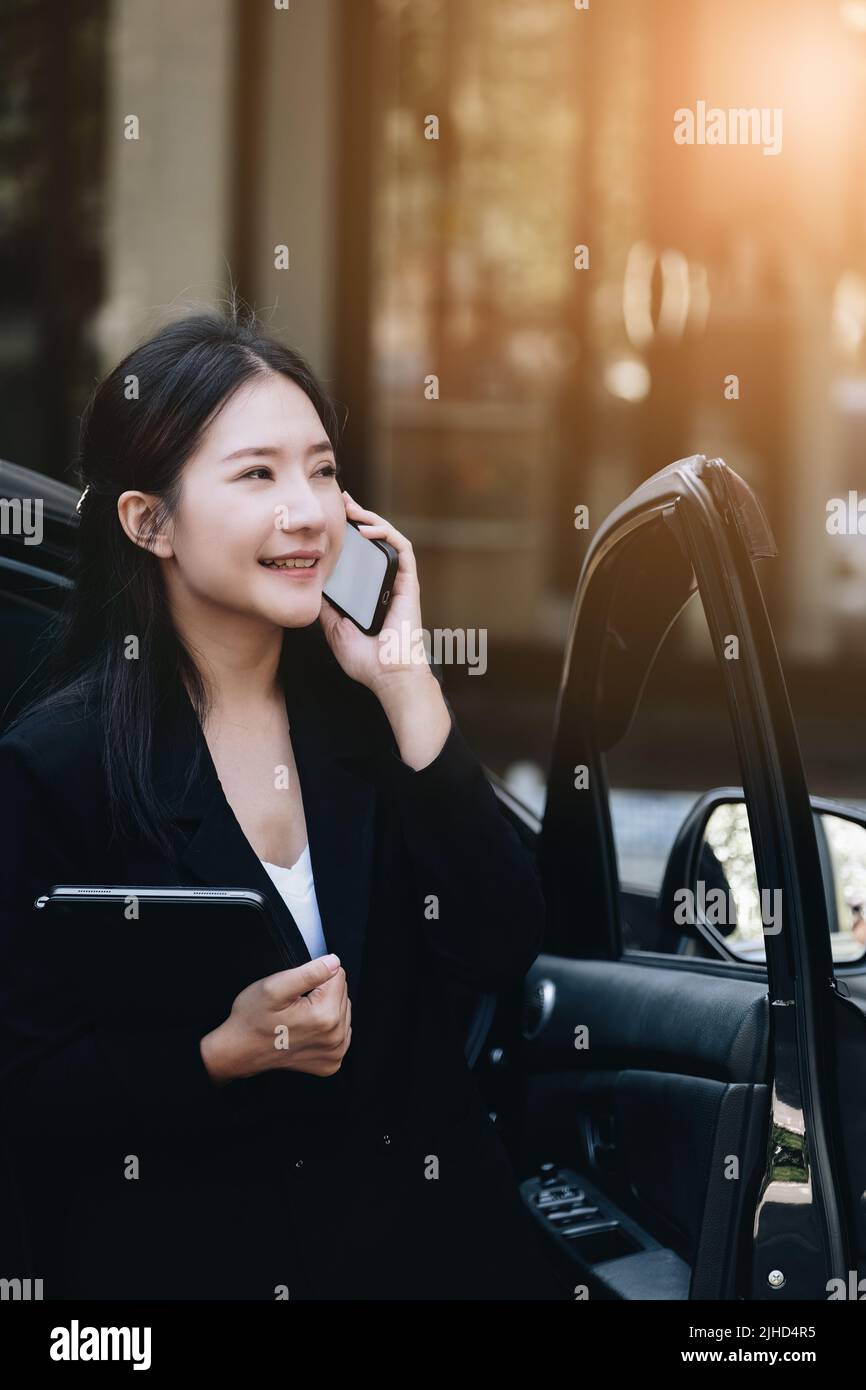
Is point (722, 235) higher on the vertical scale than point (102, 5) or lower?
lower

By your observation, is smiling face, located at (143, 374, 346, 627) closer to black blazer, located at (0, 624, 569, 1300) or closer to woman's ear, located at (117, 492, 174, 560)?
woman's ear, located at (117, 492, 174, 560)

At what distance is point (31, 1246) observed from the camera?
1.78 metres

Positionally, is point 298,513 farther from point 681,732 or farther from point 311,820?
point 681,732

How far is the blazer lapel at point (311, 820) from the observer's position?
67.3 inches

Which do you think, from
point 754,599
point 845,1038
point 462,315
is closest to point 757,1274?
point 845,1038

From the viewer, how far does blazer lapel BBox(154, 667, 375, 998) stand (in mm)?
1709

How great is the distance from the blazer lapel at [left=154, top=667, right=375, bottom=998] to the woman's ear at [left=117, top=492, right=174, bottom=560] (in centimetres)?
16

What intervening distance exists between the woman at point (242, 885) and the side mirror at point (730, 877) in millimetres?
529

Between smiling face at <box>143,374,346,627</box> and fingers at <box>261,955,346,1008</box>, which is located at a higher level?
smiling face at <box>143,374,346,627</box>

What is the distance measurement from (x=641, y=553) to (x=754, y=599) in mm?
375

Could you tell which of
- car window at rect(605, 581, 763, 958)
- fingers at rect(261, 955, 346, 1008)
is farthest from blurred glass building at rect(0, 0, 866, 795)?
fingers at rect(261, 955, 346, 1008)

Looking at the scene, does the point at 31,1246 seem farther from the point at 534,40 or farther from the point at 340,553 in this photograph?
the point at 534,40

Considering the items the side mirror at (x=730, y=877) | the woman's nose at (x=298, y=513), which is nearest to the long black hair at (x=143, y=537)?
the woman's nose at (x=298, y=513)

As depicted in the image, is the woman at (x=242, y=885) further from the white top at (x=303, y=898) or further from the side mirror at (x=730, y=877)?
the side mirror at (x=730, y=877)
